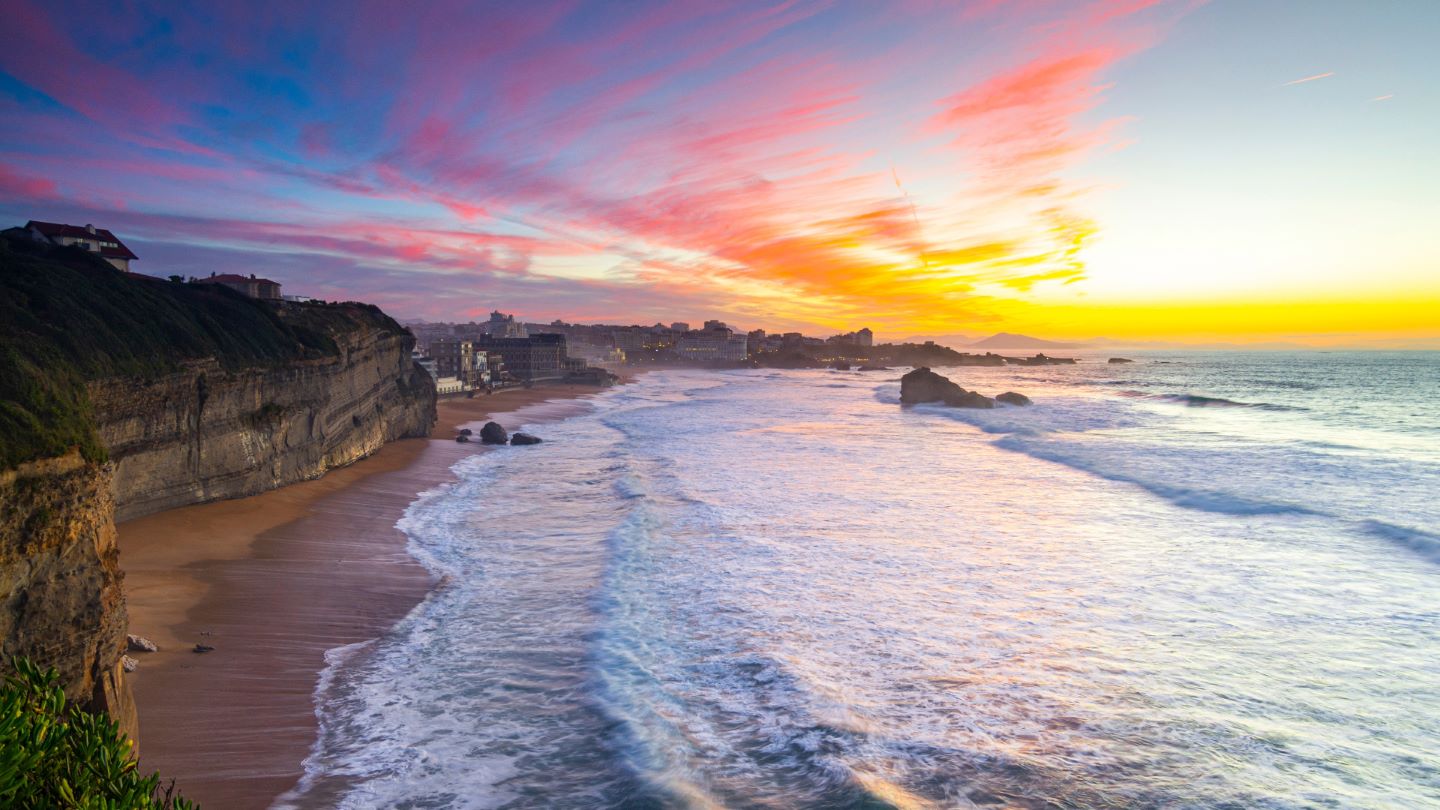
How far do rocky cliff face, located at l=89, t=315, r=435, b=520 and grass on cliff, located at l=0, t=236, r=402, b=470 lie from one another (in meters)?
0.56

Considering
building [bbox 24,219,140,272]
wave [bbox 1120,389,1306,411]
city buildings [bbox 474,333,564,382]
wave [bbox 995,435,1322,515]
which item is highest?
building [bbox 24,219,140,272]

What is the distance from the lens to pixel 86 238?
33.4 meters

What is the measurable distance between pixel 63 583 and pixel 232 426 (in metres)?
15.5

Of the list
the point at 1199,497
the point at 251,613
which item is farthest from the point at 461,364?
the point at 1199,497

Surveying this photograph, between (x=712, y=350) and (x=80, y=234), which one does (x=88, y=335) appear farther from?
(x=712, y=350)

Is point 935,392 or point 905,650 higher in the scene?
point 935,392

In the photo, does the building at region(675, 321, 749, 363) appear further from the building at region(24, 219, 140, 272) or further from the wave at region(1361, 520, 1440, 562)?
the wave at region(1361, 520, 1440, 562)

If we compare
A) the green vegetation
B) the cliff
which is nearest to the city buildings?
the cliff

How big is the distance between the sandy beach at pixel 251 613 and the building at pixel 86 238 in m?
21.2

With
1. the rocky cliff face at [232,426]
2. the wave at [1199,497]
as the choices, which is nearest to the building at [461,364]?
the rocky cliff face at [232,426]

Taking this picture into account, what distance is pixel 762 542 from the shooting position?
17375 mm

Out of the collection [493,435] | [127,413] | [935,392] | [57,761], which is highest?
[127,413]

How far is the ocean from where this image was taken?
790cm

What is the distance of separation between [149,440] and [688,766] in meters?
17.0
